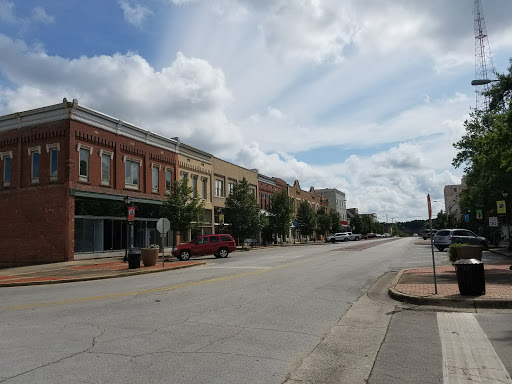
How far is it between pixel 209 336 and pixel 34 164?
2633 centimetres

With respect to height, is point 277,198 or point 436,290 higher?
point 277,198

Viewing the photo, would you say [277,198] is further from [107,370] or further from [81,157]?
[107,370]

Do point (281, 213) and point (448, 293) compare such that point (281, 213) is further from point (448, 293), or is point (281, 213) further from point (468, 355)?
point (468, 355)

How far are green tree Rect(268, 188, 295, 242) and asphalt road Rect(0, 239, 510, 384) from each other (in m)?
42.0

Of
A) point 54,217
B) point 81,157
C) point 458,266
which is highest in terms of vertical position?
point 81,157

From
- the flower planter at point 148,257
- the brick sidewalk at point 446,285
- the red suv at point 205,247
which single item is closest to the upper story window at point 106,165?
the red suv at point 205,247

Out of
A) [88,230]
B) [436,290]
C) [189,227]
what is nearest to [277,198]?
[189,227]

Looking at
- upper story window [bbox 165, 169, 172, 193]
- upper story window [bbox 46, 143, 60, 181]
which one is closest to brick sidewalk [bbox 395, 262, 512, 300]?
upper story window [bbox 46, 143, 60, 181]

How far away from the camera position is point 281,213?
55.0m

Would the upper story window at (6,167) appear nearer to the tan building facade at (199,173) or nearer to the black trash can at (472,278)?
the tan building facade at (199,173)

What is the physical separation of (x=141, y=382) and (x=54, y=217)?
25.3 m

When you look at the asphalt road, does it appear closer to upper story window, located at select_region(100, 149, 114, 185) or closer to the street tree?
the street tree

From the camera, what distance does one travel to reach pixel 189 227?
108ft

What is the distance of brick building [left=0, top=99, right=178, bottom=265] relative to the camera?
27641 mm
